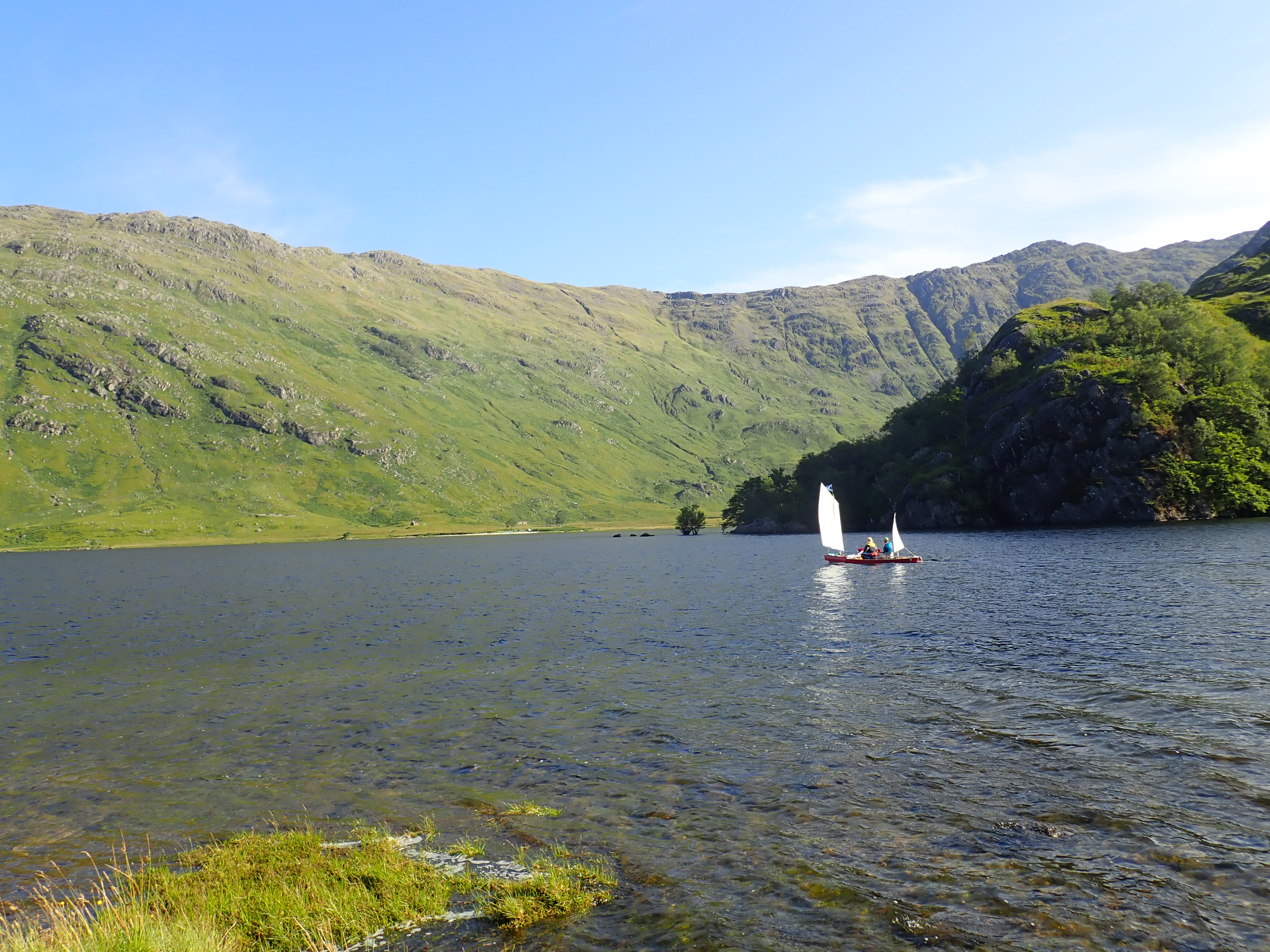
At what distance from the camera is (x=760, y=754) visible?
26.9 m

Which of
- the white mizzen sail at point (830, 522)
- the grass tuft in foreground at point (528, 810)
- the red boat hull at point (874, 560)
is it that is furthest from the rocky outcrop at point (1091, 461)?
the grass tuft in foreground at point (528, 810)

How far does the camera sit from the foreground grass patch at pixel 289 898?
12.7 m

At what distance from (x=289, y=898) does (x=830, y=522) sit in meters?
Answer: 116

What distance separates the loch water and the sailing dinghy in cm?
3795

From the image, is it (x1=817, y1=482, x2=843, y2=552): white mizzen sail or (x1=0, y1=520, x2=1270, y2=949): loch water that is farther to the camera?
(x1=817, y1=482, x2=843, y2=552): white mizzen sail

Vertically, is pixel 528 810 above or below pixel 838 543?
below

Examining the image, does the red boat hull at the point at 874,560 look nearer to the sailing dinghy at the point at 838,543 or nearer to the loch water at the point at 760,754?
the sailing dinghy at the point at 838,543

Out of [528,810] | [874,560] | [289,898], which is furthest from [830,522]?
[289,898]

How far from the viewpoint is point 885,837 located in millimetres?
19297

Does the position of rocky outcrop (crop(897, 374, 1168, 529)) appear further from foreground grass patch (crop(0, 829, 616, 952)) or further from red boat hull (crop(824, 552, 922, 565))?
foreground grass patch (crop(0, 829, 616, 952))

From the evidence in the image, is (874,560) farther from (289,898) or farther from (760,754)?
(289,898)

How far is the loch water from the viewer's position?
52.6 feet

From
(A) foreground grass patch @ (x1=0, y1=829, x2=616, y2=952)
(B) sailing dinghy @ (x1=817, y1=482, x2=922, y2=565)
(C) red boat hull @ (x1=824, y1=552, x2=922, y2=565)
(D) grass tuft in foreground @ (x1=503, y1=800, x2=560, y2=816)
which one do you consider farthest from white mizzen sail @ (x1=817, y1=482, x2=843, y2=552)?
(A) foreground grass patch @ (x1=0, y1=829, x2=616, y2=952)

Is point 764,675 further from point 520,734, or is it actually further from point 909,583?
point 909,583
